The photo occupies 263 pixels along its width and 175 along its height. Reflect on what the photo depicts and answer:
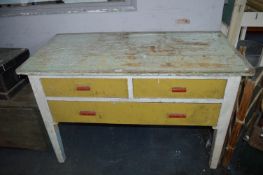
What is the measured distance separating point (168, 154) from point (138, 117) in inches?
23.0

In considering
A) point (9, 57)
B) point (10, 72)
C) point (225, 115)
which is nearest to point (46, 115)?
point (10, 72)

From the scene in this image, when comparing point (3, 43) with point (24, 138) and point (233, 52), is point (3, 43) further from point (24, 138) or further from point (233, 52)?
point (233, 52)

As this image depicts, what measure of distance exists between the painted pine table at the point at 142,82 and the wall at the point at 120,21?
0.22 metres

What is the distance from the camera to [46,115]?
1400mm

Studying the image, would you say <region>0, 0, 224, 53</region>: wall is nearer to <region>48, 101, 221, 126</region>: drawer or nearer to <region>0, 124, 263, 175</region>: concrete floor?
<region>48, 101, 221, 126</region>: drawer

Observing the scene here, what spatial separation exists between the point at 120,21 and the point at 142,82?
731 mm

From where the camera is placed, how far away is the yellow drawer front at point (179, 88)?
1144 mm

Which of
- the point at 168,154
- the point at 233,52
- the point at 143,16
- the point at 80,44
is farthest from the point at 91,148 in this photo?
the point at 233,52

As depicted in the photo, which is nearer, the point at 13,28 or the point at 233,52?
the point at 233,52

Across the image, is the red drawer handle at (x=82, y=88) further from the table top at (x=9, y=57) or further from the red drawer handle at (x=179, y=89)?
the table top at (x=9, y=57)

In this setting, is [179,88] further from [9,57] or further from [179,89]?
[9,57]

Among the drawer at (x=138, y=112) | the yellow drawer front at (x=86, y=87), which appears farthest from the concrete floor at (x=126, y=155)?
the yellow drawer front at (x=86, y=87)

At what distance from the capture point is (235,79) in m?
1.11

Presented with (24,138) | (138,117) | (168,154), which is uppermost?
(138,117)
